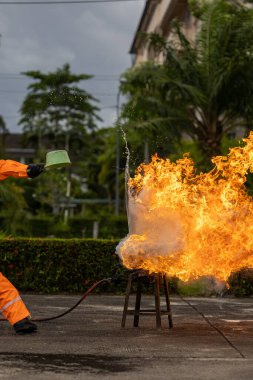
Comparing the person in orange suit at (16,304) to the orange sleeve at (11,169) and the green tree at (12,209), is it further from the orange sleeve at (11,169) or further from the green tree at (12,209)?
the green tree at (12,209)

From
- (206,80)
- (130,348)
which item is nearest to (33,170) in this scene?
(130,348)

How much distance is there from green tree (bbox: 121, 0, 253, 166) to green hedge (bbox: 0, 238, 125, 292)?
27.7ft

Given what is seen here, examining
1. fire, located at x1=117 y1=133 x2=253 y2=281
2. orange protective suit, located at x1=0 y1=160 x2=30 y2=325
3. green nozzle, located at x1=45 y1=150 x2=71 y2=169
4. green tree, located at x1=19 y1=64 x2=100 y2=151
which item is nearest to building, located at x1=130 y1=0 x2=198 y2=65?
green tree, located at x1=19 y1=64 x2=100 y2=151

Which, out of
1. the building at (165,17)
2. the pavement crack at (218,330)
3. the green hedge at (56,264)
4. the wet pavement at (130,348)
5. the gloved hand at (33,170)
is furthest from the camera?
the building at (165,17)

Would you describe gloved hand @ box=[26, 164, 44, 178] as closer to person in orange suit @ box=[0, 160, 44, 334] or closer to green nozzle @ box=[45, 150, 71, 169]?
person in orange suit @ box=[0, 160, 44, 334]

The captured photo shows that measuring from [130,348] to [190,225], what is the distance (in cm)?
159

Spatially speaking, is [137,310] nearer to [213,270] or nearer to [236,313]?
[213,270]

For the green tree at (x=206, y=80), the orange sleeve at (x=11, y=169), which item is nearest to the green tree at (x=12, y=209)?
the green tree at (x=206, y=80)

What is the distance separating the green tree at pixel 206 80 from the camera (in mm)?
21578

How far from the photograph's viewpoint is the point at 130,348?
705cm

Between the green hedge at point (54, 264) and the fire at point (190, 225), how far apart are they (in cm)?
577

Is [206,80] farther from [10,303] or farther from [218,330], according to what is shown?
[10,303]

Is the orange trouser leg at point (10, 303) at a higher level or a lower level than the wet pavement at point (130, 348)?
higher

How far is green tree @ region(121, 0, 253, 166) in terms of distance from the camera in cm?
2158
